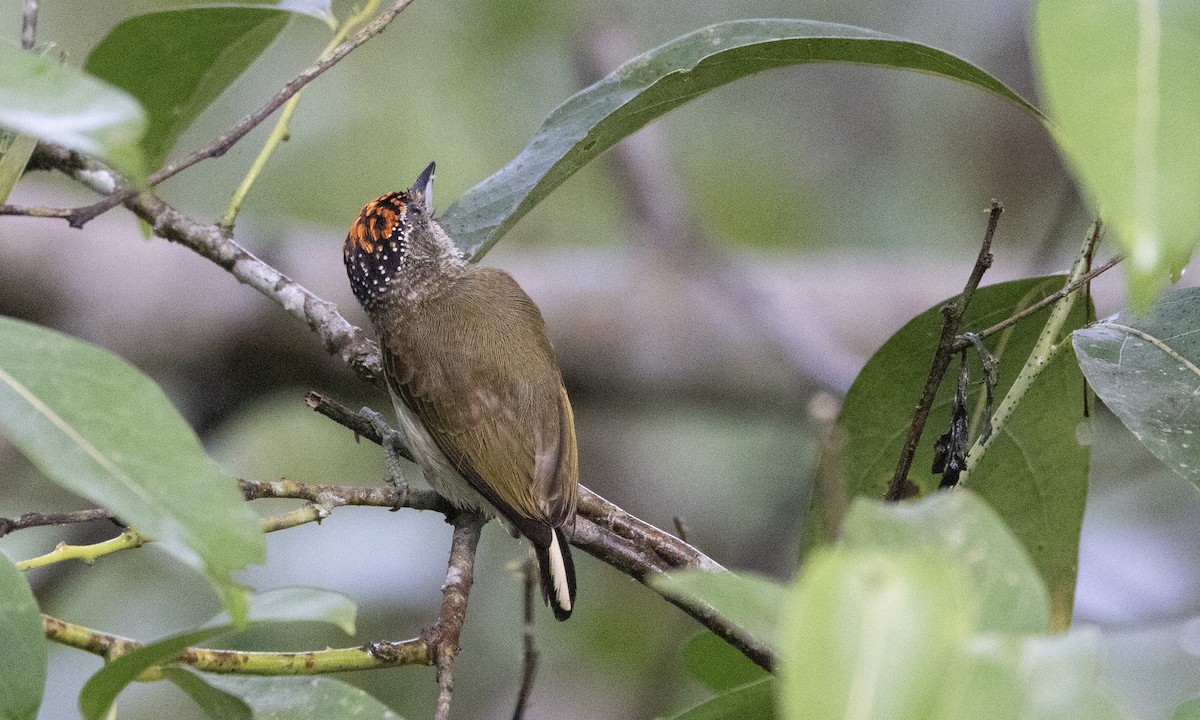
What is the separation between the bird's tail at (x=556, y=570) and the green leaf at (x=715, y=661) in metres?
0.42

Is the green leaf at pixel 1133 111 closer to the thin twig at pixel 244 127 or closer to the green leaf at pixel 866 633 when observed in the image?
the green leaf at pixel 866 633

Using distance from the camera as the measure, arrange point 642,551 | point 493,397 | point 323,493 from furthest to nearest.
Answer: point 493,397 → point 642,551 → point 323,493

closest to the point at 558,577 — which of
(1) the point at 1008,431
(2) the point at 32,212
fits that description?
(1) the point at 1008,431

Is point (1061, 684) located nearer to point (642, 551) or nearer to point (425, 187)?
point (642, 551)

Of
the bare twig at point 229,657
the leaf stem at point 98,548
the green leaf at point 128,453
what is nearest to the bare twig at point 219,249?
the leaf stem at point 98,548

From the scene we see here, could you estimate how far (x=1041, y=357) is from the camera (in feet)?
Answer: 5.14

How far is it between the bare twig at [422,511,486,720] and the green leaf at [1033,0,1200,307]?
826 millimetres

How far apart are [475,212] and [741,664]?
83 centimetres

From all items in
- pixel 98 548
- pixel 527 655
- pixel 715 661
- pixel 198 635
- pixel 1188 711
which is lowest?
pixel 527 655

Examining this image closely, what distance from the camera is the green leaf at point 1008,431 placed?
181 cm

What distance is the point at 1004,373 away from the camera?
192cm

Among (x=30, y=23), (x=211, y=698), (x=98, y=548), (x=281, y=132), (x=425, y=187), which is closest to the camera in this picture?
(x=211, y=698)

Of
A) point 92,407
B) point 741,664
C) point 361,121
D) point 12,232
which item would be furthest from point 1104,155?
point 361,121

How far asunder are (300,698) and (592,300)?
297 cm
